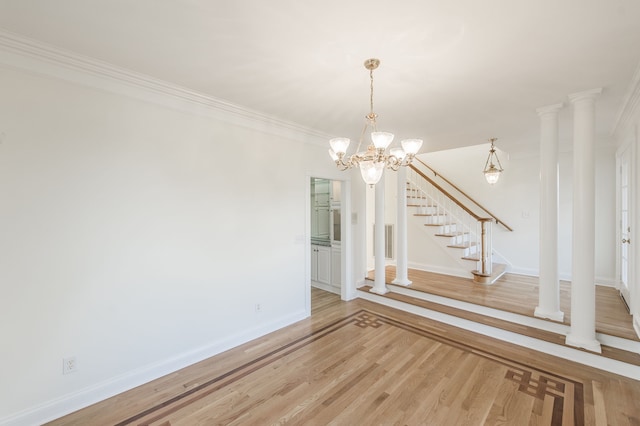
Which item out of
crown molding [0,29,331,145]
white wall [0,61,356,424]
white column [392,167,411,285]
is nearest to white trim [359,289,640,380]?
white column [392,167,411,285]

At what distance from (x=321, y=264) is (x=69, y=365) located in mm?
3964

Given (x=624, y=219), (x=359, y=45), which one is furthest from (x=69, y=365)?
(x=624, y=219)

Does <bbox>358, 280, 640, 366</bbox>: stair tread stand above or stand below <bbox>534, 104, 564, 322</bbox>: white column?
below

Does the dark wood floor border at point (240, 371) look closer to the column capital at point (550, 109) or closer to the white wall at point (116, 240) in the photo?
the white wall at point (116, 240)

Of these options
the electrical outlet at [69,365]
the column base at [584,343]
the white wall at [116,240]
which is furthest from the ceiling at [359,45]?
the column base at [584,343]

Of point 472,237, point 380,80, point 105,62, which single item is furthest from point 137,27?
point 472,237

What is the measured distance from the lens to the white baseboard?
2.07 meters

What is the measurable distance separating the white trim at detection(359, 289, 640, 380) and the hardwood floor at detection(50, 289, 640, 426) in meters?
0.09

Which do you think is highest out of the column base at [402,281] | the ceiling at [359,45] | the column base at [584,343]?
the ceiling at [359,45]

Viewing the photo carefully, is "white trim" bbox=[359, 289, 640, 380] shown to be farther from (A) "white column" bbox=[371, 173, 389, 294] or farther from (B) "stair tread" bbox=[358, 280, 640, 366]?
(A) "white column" bbox=[371, 173, 389, 294]

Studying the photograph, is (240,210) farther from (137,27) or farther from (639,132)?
(639,132)

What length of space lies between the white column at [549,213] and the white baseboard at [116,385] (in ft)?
12.0

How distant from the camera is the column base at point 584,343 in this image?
9.32 feet

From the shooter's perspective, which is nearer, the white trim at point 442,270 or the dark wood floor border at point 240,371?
the dark wood floor border at point 240,371
